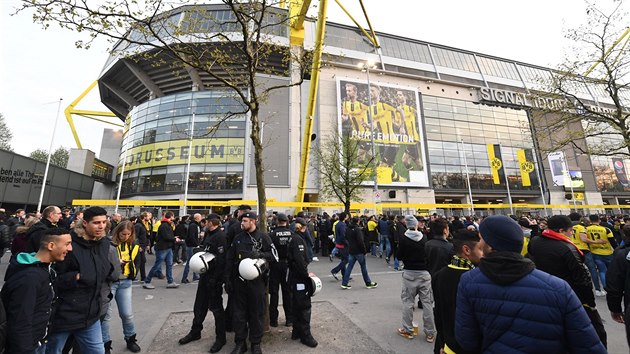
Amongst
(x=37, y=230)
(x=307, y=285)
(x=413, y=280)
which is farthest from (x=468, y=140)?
(x=37, y=230)

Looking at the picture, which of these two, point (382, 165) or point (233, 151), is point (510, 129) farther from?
point (233, 151)

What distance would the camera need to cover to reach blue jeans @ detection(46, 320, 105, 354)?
2582mm

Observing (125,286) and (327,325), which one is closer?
(125,286)

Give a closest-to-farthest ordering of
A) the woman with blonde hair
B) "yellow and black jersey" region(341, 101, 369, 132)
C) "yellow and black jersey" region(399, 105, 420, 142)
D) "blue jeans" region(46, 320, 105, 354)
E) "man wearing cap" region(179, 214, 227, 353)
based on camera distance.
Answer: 1. "blue jeans" region(46, 320, 105, 354)
2. the woman with blonde hair
3. "man wearing cap" region(179, 214, 227, 353)
4. "yellow and black jersey" region(341, 101, 369, 132)
5. "yellow and black jersey" region(399, 105, 420, 142)

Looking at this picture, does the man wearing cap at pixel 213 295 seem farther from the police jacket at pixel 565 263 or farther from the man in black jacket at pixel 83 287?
the police jacket at pixel 565 263

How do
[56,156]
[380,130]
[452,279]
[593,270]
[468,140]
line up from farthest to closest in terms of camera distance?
[56,156]
[468,140]
[380,130]
[593,270]
[452,279]

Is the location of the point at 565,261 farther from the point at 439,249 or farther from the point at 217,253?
the point at 217,253

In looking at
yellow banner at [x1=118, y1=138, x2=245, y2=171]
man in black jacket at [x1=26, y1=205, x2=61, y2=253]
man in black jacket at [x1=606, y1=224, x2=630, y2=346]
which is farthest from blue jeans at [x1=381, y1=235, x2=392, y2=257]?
yellow banner at [x1=118, y1=138, x2=245, y2=171]

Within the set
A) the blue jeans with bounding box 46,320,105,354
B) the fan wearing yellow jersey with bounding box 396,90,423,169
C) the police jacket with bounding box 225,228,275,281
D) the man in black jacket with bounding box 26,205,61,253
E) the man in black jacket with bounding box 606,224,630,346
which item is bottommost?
the blue jeans with bounding box 46,320,105,354

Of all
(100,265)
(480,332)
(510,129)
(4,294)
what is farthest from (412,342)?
(510,129)

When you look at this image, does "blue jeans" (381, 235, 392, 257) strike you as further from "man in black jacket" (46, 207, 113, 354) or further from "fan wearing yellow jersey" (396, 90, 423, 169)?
"fan wearing yellow jersey" (396, 90, 423, 169)

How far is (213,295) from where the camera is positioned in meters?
4.36

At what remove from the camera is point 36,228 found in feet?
14.8

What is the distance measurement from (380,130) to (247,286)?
3214 centimetres
